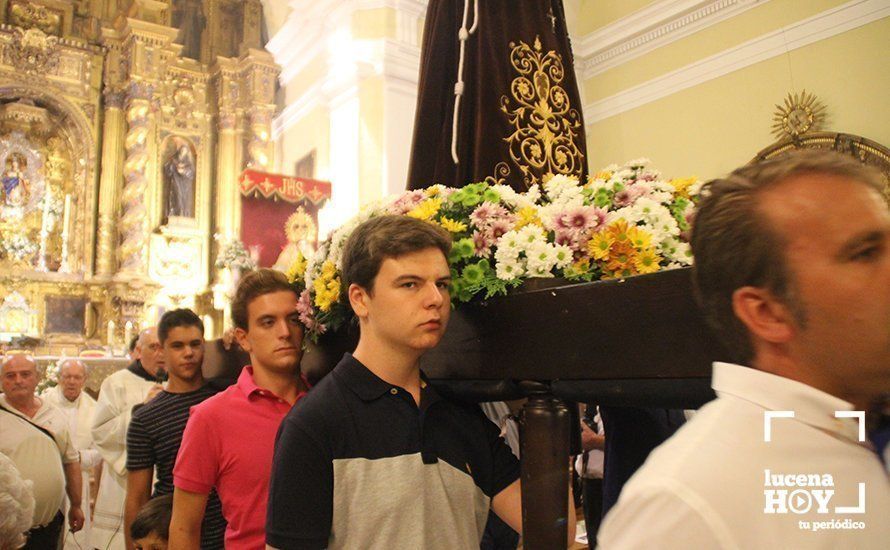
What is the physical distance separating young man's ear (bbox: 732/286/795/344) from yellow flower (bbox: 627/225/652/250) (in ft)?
2.96

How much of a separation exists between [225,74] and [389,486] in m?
13.2

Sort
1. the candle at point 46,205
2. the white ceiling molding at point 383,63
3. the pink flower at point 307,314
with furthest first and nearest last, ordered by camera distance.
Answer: the candle at point 46,205 → the white ceiling molding at point 383,63 → the pink flower at point 307,314

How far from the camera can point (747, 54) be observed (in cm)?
713

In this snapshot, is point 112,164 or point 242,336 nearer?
point 242,336

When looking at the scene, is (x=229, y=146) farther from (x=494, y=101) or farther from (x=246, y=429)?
(x=246, y=429)

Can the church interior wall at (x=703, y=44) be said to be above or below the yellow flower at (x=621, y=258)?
above

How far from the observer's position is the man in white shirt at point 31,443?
13.8 ft

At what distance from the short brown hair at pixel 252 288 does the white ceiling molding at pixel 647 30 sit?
642cm

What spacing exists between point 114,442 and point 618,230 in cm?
383

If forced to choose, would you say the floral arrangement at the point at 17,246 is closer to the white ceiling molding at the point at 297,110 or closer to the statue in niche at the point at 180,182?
the statue in niche at the point at 180,182

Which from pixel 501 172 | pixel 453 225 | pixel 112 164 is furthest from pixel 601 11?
pixel 112 164

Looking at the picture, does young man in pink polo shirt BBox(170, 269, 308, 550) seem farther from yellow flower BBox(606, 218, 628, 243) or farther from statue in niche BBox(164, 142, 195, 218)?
statue in niche BBox(164, 142, 195, 218)

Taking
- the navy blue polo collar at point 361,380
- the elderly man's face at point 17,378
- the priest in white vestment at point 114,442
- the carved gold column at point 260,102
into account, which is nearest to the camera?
the navy blue polo collar at point 361,380

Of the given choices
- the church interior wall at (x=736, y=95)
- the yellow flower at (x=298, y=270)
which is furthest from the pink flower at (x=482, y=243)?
the church interior wall at (x=736, y=95)
